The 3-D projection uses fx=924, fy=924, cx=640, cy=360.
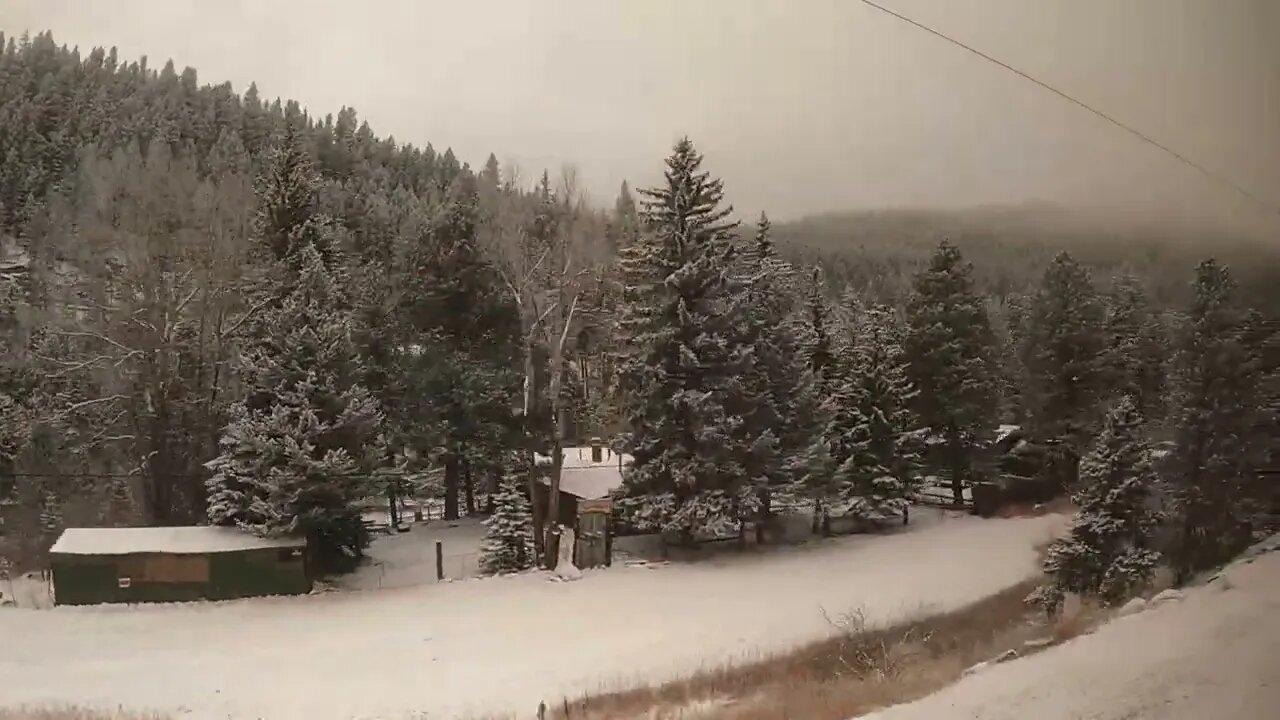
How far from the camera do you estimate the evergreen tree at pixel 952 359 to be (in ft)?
14.3

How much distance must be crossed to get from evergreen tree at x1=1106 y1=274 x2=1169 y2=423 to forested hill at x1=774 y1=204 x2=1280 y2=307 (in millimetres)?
101

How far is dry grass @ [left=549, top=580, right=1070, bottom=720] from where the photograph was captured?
11.9 feet

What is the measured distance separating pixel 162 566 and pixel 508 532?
197cm

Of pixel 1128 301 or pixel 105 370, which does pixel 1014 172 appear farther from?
pixel 105 370

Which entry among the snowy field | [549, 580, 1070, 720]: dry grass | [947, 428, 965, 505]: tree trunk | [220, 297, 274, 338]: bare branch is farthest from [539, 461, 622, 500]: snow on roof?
[220, 297, 274, 338]: bare branch

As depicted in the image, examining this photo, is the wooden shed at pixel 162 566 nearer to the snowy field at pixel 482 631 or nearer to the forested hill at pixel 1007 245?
the snowy field at pixel 482 631

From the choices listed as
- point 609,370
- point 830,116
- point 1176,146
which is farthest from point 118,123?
point 1176,146

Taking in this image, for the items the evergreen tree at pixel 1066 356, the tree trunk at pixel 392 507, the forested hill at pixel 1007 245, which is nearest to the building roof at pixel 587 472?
the tree trunk at pixel 392 507

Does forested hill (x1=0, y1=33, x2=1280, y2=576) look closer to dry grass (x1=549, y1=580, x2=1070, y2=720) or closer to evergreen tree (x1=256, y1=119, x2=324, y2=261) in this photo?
evergreen tree (x1=256, y1=119, x2=324, y2=261)

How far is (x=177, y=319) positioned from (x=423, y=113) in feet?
5.60

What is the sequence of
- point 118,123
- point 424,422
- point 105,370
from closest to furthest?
point 118,123
point 105,370
point 424,422

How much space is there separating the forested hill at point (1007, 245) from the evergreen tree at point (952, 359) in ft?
0.30

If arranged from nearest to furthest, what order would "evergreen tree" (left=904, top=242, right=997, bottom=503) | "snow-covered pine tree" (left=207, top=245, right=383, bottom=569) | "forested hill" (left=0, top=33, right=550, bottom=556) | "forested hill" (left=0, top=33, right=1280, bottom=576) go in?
"forested hill" (left=0, top=33, right=550, bottom=556) → "forested hill" (left=0, top=33, right=1280, bottom=576) → "evergreen tree" (left=904, top=242, right=997, bottom=503) → "snow-covered pine tree" (left=207, top=245, right=383, bottom=569)

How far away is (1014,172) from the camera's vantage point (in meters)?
4.44
